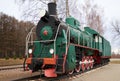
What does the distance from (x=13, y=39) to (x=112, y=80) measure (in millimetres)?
54021

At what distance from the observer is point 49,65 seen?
1362 cm

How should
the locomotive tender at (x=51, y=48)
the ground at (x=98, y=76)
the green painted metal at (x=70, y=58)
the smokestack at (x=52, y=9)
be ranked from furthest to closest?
the smokestack at (x=52, y=9) → the green painted metal at (x=70, y=58) → the ground at (x=98, y=76) → the locomotive tender at (x=51, y=48)

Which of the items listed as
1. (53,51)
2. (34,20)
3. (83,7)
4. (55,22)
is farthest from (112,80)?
(83,7)

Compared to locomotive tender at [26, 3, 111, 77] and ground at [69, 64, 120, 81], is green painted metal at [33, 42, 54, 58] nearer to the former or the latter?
locomotive tender at [26, 3, 111, 77]

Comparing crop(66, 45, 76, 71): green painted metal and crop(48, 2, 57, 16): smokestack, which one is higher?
crop(48, 2, 57, 16): smokestack

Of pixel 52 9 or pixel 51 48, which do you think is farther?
pixel 52 9

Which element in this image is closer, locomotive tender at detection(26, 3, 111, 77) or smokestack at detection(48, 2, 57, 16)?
locomotive tender at detection(26, 3, 111, 77)

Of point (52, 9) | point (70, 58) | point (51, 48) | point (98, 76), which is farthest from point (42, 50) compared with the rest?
point (98, 76)

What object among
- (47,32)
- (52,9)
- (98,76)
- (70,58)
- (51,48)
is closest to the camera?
(51,48)

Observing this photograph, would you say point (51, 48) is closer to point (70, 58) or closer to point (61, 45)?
point (61, 45)

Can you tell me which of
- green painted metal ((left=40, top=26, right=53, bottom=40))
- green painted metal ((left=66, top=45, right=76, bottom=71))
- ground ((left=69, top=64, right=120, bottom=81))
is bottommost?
ground ((left=69, top=64, right=120, bottom=81))

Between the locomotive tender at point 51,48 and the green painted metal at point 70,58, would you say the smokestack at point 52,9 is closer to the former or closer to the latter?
the locomotive tender at point 51,48

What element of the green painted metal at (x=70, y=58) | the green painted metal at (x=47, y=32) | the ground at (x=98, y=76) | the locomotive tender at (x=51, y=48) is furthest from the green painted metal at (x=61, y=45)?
the ground at (x=98, y=76)

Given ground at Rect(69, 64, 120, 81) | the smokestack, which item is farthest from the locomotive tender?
ground at Rect(69, 64, 120, 81)
